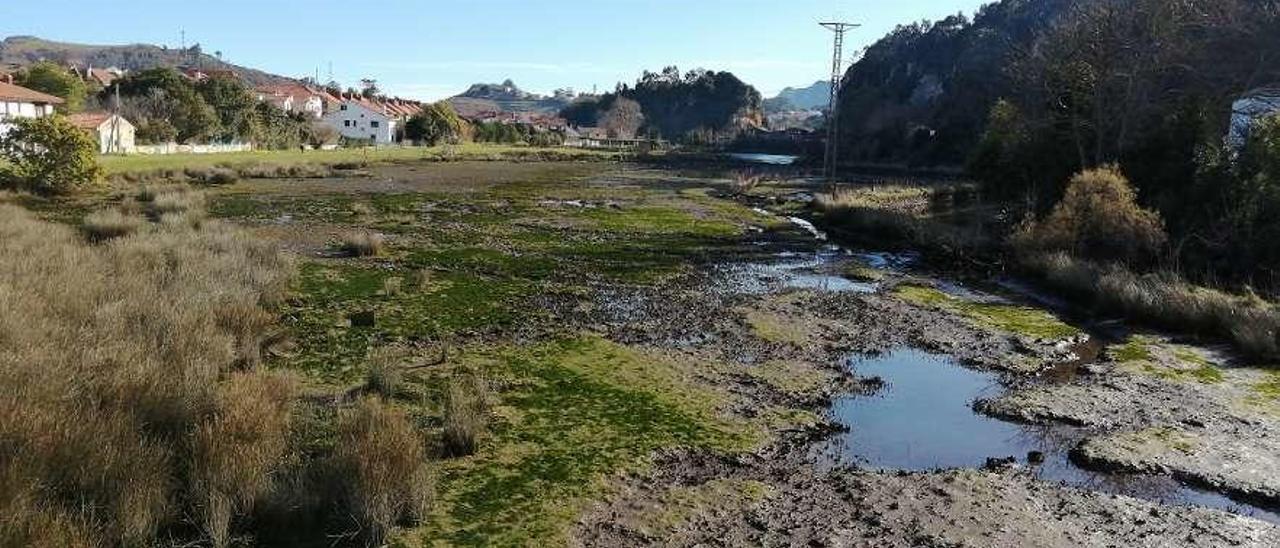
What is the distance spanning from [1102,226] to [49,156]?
39.3 meters

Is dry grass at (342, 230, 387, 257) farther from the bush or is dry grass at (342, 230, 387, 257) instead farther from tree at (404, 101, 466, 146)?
tree at (404, 101, 466, 146)

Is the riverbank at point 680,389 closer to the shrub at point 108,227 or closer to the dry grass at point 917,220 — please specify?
the dry grass at point 917,220

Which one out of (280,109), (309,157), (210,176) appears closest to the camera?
(210,176)

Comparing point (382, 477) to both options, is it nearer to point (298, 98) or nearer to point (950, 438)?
point (950, 438)

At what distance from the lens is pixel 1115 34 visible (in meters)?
36.1

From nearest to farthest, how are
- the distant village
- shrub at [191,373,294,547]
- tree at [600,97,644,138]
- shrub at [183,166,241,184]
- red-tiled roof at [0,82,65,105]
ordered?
shrub at [191,373,294,547]
shrub at [183,166,241,184]
red-tiled roof at [0,82,65,105]
the distant village
tree at [600,97,644,138]

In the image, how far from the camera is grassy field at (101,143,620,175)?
48.2m

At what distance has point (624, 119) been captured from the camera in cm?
18538

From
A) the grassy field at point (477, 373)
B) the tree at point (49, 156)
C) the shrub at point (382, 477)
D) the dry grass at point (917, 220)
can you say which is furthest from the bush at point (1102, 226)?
the tree at point (49, 156)

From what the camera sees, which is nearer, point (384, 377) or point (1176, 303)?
point (384, 377)

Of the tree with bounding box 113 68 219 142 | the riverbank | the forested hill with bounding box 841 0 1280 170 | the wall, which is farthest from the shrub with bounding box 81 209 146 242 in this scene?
the tree with bounding box 113 68 219 142

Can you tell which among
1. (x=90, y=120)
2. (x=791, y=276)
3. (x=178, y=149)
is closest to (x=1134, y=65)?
(x=791, y=276)

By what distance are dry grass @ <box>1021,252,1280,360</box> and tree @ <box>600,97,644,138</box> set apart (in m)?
154

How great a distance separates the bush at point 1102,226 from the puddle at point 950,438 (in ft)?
40.6
